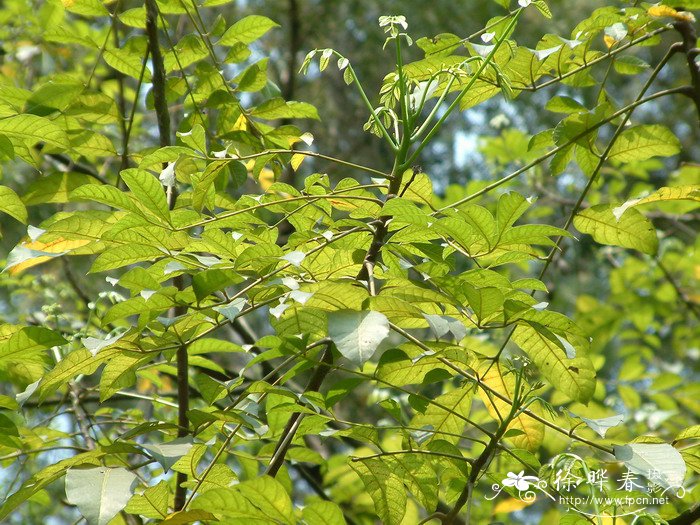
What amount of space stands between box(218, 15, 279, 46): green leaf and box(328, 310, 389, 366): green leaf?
2.31 ft

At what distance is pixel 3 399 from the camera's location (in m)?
0.94

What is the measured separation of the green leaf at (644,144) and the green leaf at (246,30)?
1.90ft

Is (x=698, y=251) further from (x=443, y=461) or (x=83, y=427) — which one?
(x=83, y=427)

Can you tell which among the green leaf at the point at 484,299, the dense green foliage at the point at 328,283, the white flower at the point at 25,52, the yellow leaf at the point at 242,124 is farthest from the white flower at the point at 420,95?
the white flower at the point at 25,52

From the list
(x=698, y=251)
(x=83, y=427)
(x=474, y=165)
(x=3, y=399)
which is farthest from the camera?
(x=474, y=165)

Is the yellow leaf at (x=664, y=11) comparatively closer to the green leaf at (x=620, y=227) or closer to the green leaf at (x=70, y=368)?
the green leaf at (x=620, y=227)

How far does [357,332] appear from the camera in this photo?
707 mm

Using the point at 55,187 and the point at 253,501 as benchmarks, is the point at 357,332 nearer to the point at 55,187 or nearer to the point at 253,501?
the point at 253,501

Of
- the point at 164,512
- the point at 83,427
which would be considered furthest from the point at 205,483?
the point at 83,427

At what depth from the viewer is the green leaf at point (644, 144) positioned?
1.14m

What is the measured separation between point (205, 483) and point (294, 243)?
320mm

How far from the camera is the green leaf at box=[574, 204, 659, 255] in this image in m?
1.06

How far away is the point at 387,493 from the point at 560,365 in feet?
0.89

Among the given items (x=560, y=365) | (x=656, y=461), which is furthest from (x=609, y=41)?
(x=656, y=461)
